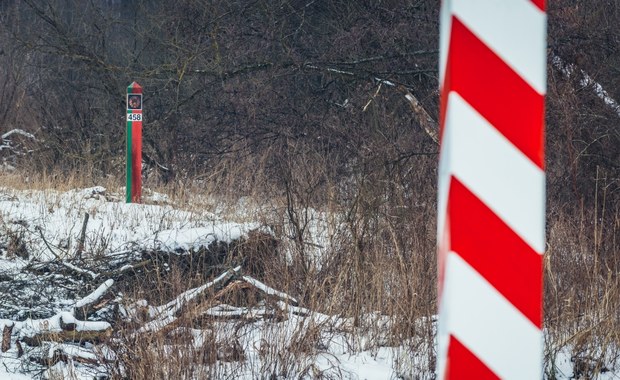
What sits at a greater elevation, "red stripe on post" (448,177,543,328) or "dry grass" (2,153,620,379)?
"dry grass" (2,153,620,379)

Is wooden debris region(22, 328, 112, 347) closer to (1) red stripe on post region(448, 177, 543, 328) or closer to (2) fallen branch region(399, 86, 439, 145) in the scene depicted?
(1) red stripe on post region(448, 177, 543, 328)

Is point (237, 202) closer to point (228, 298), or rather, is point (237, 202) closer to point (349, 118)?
point (349, 118)

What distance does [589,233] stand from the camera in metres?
6.17

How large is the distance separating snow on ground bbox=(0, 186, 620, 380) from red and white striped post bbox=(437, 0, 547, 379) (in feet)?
9.04

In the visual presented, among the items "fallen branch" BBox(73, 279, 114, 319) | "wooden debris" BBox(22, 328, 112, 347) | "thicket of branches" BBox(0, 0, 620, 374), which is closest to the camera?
"wooden debris" BBox(22, 328, 112, 347)

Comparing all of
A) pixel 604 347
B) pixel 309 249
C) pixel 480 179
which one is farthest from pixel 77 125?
pixel 480 179

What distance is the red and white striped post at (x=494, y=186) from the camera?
4.45ft

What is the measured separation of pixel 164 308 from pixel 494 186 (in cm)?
337

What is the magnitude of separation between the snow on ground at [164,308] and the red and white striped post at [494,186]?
9.04 feet

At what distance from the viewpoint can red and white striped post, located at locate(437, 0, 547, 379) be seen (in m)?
1.36

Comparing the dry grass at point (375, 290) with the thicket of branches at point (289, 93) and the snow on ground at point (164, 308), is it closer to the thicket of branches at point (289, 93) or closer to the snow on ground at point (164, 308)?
the snow on ground at point (164, 308)

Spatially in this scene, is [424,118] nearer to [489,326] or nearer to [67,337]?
[67,337]

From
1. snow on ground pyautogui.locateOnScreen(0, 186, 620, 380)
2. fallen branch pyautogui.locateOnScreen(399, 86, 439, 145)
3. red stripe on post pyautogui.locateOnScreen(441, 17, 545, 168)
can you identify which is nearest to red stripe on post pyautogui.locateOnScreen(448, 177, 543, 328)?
red stripe on post pyautogui.locateOnScreen(441, 17, 545, 168)

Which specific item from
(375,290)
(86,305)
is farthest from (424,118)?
(86,305)
